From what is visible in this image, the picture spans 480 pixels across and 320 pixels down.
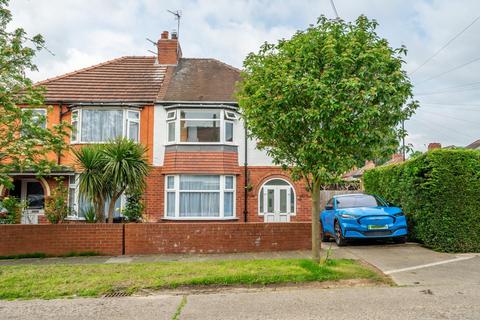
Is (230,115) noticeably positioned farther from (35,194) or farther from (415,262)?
(415,262)

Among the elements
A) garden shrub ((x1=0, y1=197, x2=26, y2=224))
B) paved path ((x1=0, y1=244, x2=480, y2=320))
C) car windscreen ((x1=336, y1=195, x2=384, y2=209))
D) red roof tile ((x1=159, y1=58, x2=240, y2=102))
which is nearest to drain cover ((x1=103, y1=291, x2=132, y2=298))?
paved path ((x1=0, y1=244, x2=480, y2=320))

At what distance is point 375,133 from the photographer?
22.6 ft

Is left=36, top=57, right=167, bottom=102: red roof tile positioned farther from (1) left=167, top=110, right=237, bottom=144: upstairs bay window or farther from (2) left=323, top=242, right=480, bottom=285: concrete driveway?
(2) left=323, top=242, right=480, bottom=285: concrete driveway

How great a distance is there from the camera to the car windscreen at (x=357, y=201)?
35.7ft

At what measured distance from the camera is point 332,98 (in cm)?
650

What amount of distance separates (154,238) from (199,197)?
570 centimetres

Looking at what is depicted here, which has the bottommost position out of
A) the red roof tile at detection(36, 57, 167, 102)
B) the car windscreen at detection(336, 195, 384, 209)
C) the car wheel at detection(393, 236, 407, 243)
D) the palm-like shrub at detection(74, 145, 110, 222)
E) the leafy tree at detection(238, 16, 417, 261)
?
the car wheel at detection(393, 236, 407, 243)

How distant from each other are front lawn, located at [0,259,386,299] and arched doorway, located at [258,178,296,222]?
7666 millimetres

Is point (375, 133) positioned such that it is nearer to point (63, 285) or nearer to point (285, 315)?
point (285, 315)

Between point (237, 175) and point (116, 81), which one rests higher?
point (116, 81)

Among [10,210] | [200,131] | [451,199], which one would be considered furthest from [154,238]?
[451,199]

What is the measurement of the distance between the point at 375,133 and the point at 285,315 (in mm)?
3562

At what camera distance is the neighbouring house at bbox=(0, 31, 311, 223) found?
1542 cm

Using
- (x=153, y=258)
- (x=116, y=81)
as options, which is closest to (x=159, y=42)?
(x=116, y=81)
